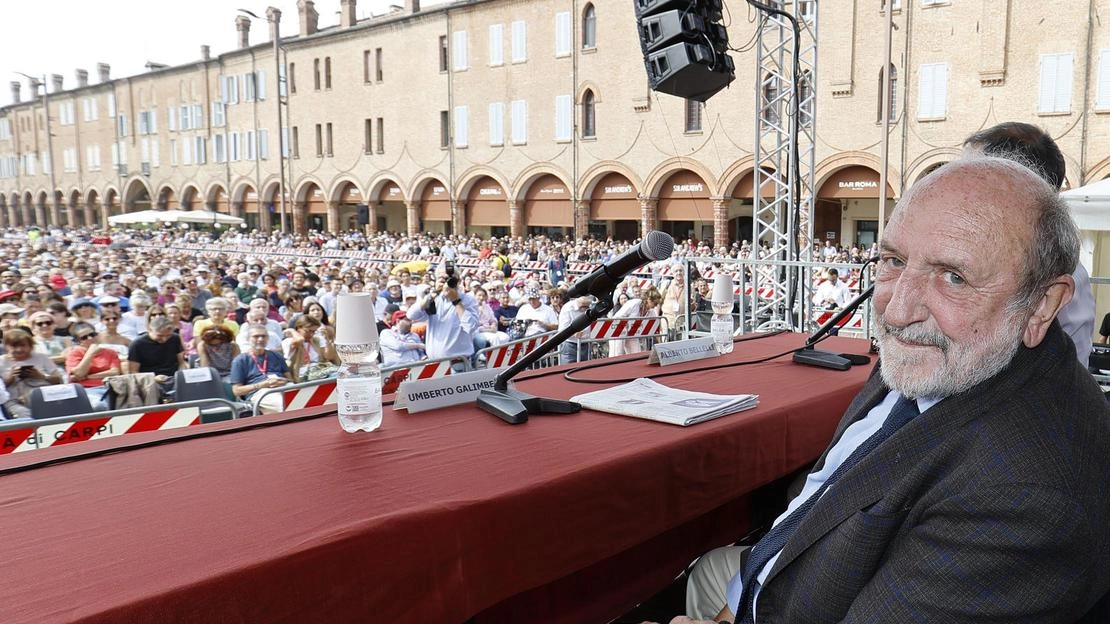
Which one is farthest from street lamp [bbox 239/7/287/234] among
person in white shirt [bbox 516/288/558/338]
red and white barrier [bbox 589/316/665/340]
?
red and white barrier [bbox 589/316/665/340]

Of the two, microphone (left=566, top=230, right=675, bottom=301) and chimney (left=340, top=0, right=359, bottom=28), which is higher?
chimney (left=340, top=0, right=359, bottom=28)

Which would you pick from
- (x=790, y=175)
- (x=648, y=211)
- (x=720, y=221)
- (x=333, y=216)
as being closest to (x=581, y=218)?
(x=648, y=211)

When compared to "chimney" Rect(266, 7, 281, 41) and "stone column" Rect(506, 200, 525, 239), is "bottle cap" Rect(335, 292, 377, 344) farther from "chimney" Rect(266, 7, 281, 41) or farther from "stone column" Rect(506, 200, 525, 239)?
"chimney" Rect(266, 7, 281, 41)

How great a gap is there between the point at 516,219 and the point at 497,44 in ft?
21.5

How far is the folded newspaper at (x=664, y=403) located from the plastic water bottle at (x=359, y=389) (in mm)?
621

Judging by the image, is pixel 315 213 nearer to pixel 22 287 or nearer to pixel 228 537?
pixel 22 287

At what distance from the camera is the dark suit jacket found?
1182 mm

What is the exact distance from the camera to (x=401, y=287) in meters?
12.6

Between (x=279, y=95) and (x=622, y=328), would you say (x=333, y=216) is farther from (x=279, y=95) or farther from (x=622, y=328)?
(x=622, y=328)

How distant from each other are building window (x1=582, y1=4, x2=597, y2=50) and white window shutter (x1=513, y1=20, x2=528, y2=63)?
2.53 metres

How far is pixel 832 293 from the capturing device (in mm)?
12203

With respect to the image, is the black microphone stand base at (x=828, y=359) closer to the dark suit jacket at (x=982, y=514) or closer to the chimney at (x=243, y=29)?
the dark suit jacket at (x=982, y=514)

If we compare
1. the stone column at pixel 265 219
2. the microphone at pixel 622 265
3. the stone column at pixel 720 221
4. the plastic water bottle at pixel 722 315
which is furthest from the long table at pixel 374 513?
the stone column at pixel 265 219

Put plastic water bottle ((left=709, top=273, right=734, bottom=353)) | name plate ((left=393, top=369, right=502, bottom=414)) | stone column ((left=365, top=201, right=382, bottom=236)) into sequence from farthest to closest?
stone column ((left=365, top=201, right=382, bottom=236)), plastic water bottle ((left=709, top=273, right=734, bottom=353)), name plate ((left=393, top=369, right=502, bottom=414))
